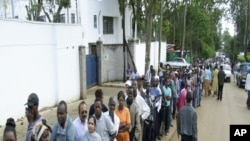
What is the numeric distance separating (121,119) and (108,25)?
82.3 ft

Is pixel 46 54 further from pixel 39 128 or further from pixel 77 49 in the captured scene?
pixel 39 128

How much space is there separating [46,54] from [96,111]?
8.88 metres

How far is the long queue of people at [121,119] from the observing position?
557 cm

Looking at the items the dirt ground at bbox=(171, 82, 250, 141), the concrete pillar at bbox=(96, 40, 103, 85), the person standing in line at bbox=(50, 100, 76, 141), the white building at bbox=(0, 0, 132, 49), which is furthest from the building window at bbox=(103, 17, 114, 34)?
the person standing in line at bbox=(50, 100, 76, 141)

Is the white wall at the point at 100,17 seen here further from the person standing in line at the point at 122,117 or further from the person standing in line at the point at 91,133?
the person standing in line at the point at 91,133

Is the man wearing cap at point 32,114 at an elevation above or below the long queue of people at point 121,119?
above

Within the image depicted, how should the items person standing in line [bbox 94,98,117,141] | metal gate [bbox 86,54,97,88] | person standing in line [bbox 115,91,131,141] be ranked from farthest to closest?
metal gate [bbox 86,54,97,88]
person standing in line [bbox 115,91,131,141]
person standing in line [bbox 94,98,117,141]

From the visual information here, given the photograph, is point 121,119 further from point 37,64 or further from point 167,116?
point 37,64

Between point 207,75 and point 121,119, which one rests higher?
point 121,119

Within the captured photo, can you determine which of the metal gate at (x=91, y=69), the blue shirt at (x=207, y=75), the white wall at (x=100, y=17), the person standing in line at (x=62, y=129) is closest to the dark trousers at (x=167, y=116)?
the person standing in line at (x=62, y=129)

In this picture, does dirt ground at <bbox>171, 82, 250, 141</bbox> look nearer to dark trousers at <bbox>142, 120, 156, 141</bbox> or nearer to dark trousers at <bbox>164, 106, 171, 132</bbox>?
dark trousers at <bbox>164, 106, 171, 132</bbox>

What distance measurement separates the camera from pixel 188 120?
325 inches

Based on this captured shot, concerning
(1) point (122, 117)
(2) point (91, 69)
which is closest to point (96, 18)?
(2) point (91, 69)

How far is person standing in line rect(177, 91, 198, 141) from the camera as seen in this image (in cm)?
822
